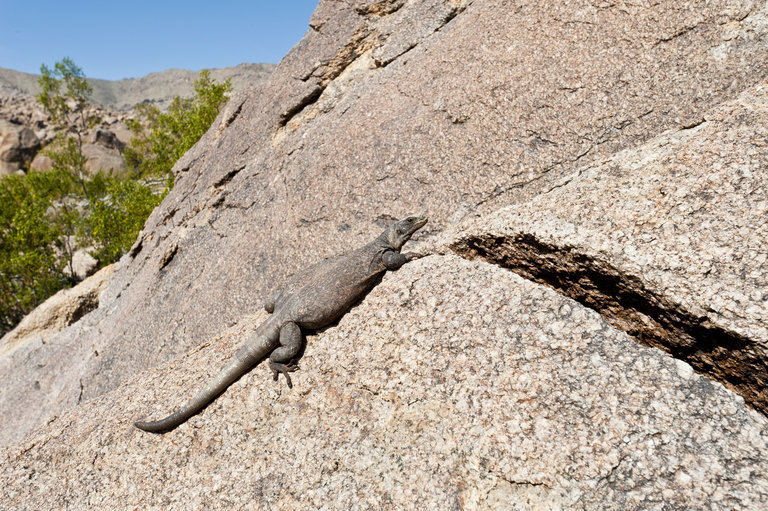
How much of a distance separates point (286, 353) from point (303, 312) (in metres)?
0.51

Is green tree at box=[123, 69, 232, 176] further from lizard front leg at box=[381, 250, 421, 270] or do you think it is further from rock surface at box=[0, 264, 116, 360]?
lizard front leg at box=[381, 250, 421, 270]

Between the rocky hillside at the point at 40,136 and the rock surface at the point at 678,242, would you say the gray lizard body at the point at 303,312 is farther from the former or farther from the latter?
the rocky hillside at the point at 40,136

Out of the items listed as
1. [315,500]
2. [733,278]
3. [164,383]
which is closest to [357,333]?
[315,500]

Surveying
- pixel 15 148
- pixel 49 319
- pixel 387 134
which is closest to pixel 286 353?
pixel 387 134

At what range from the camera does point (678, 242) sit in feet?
12.2

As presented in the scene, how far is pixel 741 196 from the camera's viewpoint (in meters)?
3.68

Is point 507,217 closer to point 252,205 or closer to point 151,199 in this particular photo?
point 252,205

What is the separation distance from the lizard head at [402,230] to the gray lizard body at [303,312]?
0.01 m

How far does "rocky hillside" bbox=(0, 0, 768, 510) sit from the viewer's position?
11.0 feet

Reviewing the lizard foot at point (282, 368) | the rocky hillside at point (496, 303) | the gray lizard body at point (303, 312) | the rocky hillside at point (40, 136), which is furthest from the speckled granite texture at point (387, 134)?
the rocky hillside at point (40, 136)

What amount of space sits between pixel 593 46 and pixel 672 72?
1060 millimetres

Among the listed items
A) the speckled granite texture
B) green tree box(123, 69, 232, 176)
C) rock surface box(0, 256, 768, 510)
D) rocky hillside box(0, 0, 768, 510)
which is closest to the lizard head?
rocky hillside box(0, 0, 768, 510)

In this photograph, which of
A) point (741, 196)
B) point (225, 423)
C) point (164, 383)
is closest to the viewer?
point (741, 196)

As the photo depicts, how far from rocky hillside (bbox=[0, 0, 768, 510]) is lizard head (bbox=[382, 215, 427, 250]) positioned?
0.67 ft
